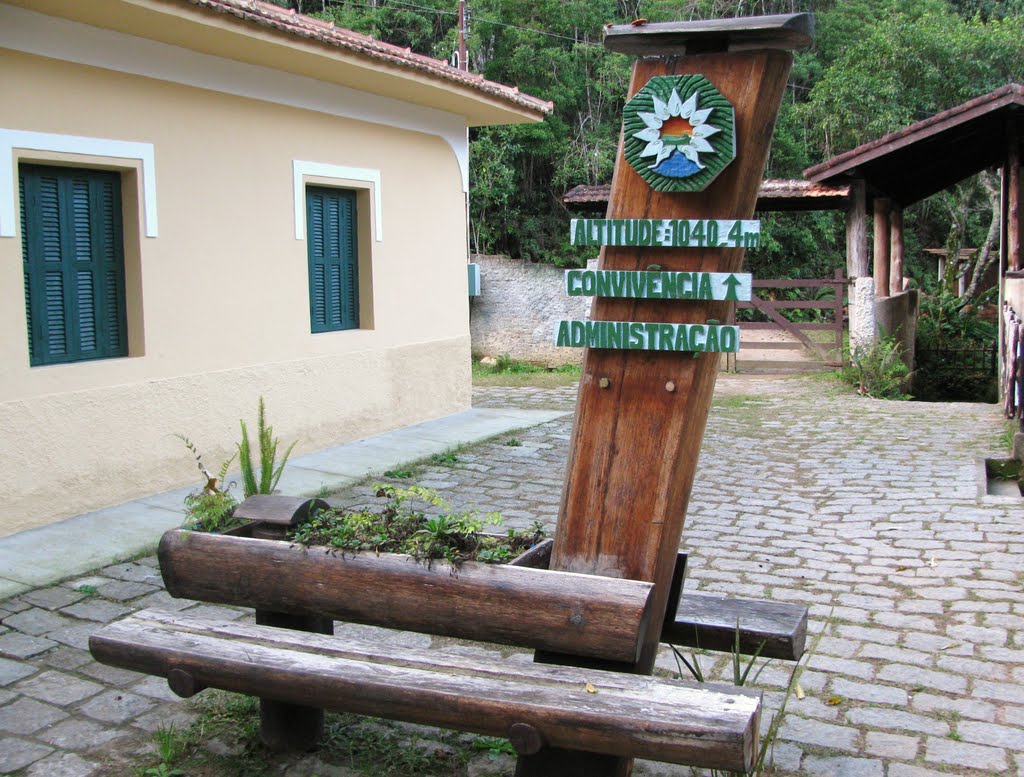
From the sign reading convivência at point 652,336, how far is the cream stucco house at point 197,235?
4.52 m

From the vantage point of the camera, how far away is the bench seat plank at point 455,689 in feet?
8.82

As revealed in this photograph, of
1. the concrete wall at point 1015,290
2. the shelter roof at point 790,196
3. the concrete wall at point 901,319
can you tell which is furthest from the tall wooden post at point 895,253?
the concrete wall at point 1015,290

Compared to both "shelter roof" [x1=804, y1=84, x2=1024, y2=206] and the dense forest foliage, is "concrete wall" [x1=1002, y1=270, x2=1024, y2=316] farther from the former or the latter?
the dense forest foliage

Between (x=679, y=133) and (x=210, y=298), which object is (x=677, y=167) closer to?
(x=679, y=133)

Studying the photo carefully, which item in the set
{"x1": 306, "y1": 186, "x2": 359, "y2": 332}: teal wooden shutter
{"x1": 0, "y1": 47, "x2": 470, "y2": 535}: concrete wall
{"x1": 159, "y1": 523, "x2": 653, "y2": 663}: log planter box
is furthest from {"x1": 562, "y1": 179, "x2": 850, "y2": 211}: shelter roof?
{"x1": 159, "y1": 523, "x2": 653, "y2": 663}: log planter box

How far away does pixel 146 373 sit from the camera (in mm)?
7492

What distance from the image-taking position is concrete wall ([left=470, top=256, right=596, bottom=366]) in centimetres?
1677

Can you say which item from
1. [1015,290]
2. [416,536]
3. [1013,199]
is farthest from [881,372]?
[416,536]

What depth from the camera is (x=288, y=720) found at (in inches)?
142

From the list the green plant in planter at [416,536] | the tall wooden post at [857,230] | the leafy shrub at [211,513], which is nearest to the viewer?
the green plant in planter at [416,536]

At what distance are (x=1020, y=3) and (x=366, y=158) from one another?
26.2 m

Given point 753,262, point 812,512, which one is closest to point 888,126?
point 753,262

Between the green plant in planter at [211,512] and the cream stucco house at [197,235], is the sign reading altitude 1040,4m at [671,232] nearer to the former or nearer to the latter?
the green plant in planter at [211,512]

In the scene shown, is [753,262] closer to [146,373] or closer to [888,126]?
[888,126]
